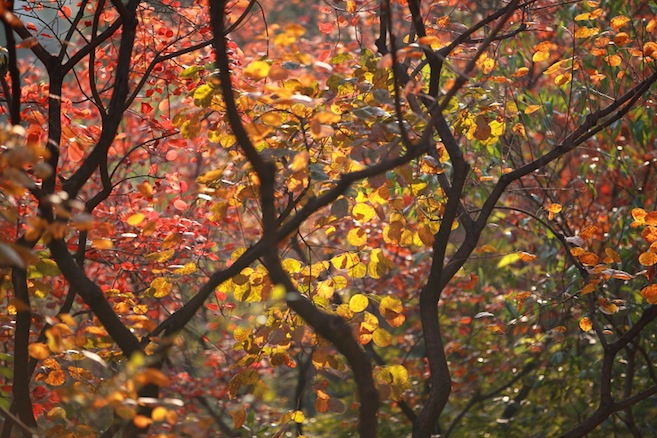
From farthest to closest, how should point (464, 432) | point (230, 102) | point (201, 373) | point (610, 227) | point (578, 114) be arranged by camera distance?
point (201, 373), point (464, 432), point (610, 227), point (578, 114), point (230, 102)

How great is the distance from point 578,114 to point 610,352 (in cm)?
233

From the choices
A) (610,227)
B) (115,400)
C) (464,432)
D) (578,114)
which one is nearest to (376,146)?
(115,400)

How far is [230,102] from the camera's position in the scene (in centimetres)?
226

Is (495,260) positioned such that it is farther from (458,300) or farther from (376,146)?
(376,146)

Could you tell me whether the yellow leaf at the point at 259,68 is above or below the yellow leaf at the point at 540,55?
below

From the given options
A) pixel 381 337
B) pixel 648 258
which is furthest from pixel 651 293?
pixel 381 337

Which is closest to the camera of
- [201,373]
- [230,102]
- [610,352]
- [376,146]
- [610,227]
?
[230,102]

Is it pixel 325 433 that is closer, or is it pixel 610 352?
pixel 610 352

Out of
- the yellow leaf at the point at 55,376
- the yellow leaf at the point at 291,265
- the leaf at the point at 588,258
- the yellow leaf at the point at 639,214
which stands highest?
the yellow leaf at the point at 639,214

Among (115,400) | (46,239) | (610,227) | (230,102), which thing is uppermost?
(610,227)

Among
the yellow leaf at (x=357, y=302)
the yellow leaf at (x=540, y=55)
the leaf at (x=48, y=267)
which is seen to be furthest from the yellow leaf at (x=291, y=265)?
the yellow leaf at (x=540, y=55)

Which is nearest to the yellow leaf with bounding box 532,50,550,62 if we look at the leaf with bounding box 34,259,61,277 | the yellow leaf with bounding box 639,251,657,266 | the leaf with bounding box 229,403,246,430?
the yellow leaf with bounding box 639,251,657,266

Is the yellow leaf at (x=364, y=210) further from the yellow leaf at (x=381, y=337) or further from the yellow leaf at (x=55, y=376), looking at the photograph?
the yellow leaf at (x=55, y=376)

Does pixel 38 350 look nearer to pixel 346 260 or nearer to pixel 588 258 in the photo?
pixel 346 260
